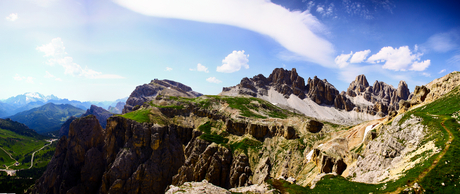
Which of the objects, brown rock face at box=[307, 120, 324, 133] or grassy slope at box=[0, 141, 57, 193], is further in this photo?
grassy slope at box=[0, 141, 57, 193]

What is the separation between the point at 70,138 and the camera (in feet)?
392

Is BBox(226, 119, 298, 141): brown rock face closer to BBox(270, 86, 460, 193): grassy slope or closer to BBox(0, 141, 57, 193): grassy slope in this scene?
BBox(270, 86, 460, 193): grassy slope

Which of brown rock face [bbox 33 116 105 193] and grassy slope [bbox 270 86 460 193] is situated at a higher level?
grassy slope [bbox 270 86 460 193]

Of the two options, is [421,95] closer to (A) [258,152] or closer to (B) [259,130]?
(A) [258,152]

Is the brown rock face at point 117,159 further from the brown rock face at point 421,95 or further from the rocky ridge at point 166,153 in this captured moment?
the brown rock face at point 421,95

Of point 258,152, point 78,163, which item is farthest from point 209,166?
point 78,163

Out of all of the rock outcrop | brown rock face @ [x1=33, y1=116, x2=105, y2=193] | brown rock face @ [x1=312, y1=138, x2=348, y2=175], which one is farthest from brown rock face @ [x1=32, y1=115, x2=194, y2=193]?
the rock outcrop

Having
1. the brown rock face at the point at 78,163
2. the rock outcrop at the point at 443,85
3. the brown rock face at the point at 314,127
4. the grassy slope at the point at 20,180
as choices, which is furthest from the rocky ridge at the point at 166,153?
the grassy slope at the point at 20,180

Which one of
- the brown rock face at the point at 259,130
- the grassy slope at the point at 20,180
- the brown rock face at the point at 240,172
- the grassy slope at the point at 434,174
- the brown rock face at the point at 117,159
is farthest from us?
the grassy slope at the point at 20,180

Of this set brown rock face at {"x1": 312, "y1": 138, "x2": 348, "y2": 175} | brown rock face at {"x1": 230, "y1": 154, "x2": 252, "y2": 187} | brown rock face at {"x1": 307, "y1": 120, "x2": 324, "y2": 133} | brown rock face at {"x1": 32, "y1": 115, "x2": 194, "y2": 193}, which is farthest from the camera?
brown rock face at {"x1": 32, "y1": 115, "x2": 194, "y2": 193}

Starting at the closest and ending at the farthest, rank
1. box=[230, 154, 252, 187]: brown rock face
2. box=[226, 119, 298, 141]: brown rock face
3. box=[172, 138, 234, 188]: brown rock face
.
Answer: box=[230, 154, 252, 187]: brown rock face
box=[172, 138, 234, 188]: brown rock face
box=[226, 119, 298, 141]: brown rock face

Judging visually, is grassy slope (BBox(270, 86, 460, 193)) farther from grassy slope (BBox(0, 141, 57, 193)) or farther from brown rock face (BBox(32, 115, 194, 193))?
grassy slope (BBox(0, 141, 57, 193))

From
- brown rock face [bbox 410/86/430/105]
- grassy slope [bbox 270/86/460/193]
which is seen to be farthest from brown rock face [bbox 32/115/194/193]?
brown rock face [bbox 410/86/430/105]

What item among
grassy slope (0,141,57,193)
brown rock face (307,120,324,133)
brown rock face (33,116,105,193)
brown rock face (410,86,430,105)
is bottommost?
grassy slope (0,141,57,193)
